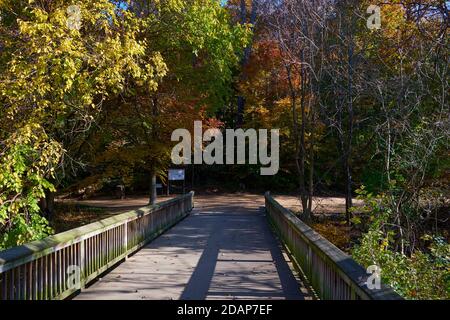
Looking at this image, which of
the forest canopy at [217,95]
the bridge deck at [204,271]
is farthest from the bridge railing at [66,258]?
the forest canopy at [217,95]

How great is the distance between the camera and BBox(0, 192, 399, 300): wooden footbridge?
4906 millimetres

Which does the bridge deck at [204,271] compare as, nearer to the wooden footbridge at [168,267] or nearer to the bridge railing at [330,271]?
the wooden footbridge at [168,267]

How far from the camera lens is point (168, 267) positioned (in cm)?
878

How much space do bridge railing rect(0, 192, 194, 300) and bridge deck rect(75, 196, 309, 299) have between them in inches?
11.3

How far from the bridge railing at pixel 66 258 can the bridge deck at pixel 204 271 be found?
29cm

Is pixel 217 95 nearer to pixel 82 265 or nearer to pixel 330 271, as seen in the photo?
pixel 82 265

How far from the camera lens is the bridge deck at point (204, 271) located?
6789 millimetres

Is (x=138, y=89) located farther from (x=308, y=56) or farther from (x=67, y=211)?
(x=67, y=211)

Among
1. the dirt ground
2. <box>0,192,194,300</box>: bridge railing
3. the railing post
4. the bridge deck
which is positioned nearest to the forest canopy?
the bridge deck

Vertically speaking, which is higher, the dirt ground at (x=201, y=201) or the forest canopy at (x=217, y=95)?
the forest canopy at (x=217, y=95)

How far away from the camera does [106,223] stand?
26.5ft

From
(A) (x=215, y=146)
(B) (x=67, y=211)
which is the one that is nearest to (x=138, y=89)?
(B) (x=67, y=211)
